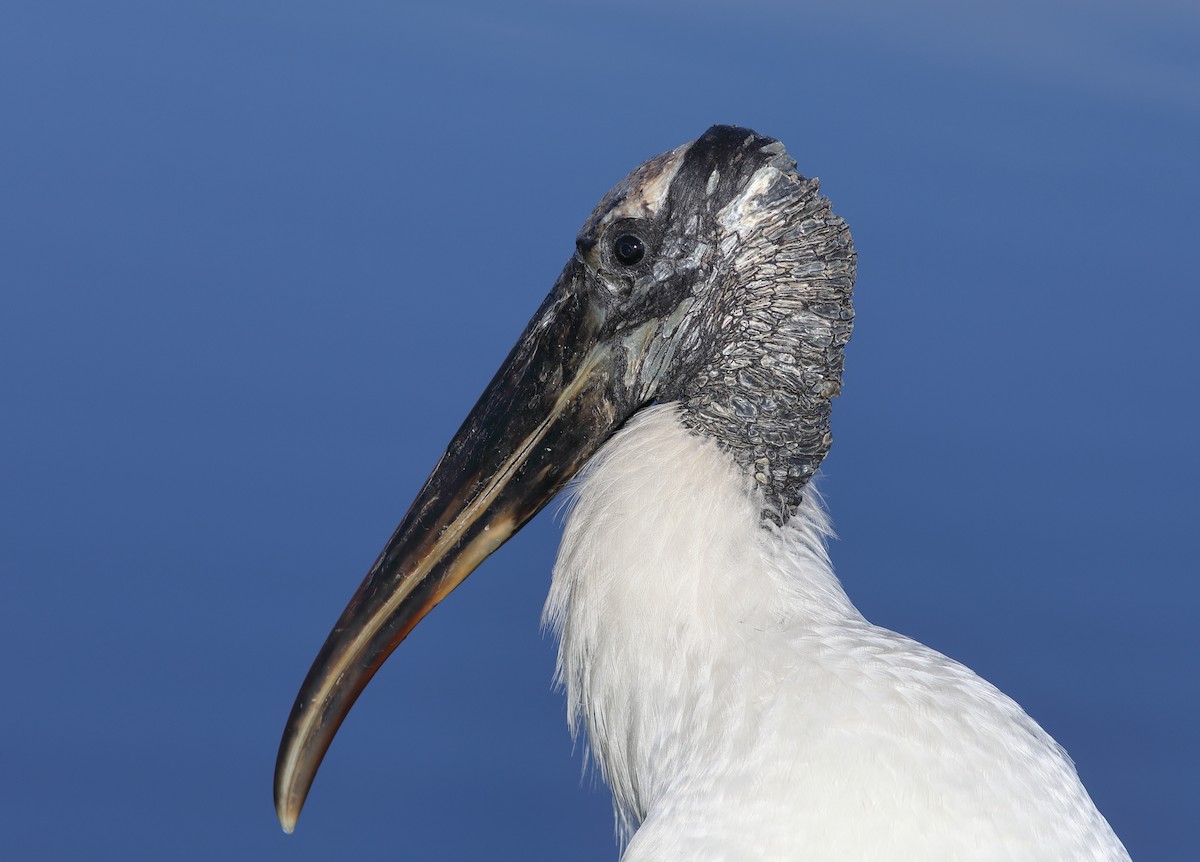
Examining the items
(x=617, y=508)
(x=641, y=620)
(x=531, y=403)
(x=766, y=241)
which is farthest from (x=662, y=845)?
(x=766, y=241)

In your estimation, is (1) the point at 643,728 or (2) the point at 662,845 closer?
(2) the point at 662,845

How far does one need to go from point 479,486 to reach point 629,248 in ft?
1.46

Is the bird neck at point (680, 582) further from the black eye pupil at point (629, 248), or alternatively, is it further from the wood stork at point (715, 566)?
the black eye pupil at point (629, 248)

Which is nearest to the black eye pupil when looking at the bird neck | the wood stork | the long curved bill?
the wood stork

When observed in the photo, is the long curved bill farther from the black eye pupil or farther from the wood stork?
the black eye pupil

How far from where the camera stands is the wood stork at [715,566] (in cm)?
207

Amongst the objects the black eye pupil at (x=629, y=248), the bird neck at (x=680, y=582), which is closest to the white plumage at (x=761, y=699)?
the bird neck at (x=680, y=582)

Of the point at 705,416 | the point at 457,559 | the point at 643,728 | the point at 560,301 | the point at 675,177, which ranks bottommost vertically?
the point at 643,728

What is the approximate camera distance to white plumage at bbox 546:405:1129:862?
205 cm

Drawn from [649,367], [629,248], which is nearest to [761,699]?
[649,367]

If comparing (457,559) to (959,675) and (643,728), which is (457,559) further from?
(959,675)

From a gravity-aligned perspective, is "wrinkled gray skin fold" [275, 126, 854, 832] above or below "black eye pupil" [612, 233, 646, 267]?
below

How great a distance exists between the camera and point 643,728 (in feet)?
7.61

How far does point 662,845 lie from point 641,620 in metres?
0.34
